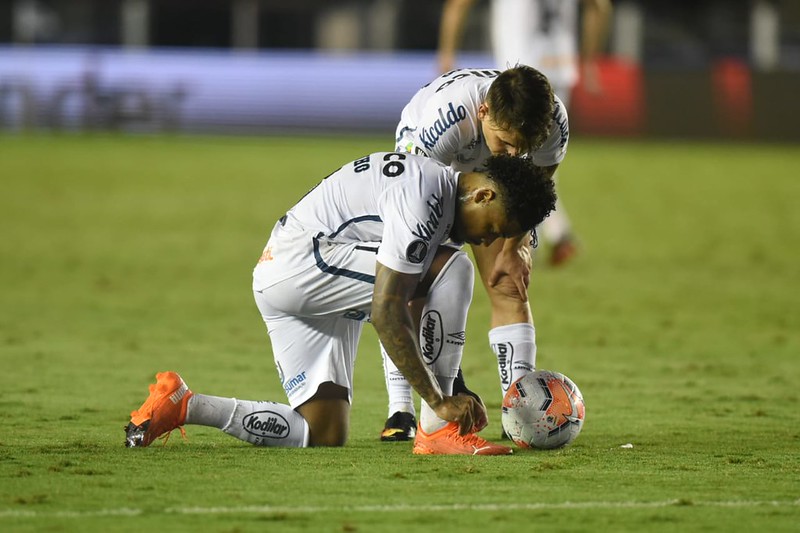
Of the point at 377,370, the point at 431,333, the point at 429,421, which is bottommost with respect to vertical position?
the point at 377,370

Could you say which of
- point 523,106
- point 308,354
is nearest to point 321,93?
point 308,354

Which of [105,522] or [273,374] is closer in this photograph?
[105,522]

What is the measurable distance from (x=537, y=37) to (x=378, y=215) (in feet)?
25.1

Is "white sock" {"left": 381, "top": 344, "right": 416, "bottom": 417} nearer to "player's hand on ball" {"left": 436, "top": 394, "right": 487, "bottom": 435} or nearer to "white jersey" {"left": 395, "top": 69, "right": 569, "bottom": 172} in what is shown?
"player's hand on ball" {"left": 436, "top": 394, "right": 487, "bottom": 435}

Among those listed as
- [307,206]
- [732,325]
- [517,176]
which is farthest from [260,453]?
[732,325]

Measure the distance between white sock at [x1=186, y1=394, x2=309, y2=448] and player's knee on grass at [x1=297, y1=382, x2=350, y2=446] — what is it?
3 cm

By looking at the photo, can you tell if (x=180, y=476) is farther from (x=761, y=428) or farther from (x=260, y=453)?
(x=761, y=428)

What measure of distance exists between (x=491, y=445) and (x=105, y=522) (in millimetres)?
1861

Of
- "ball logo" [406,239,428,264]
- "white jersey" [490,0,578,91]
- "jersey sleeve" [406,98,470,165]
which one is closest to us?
"ball logo" [406,239,428,264]

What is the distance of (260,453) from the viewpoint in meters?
5.76

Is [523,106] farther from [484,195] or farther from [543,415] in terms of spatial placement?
[543,415]

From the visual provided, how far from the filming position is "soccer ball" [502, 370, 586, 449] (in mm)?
5902

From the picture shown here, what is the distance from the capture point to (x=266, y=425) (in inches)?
233

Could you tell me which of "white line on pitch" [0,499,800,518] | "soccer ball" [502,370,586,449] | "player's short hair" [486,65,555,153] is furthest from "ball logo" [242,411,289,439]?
"player's short hair" [486,65,555,153]
